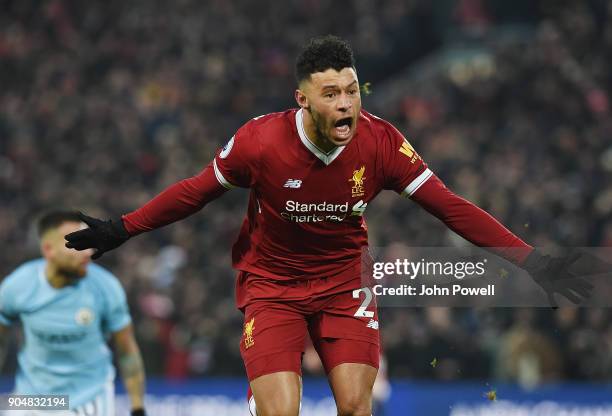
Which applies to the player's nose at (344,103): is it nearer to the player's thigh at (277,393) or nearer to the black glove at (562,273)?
the black glove at (562,273)

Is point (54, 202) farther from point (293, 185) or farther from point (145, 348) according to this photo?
point (293, 185)

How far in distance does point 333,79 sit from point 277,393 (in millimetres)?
1675

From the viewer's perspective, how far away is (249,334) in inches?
258

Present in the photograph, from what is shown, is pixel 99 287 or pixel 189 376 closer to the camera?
pixel 99 287

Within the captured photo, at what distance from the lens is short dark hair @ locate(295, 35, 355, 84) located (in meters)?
6.28

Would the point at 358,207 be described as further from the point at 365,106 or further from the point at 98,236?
the point at 365,106

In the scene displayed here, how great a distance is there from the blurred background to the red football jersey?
578cm

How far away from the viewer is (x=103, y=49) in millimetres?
20562

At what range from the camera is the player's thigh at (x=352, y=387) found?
633 cm

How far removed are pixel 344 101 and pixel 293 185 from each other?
55cm

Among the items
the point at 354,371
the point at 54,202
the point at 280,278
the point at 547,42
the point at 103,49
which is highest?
the point at 103,49

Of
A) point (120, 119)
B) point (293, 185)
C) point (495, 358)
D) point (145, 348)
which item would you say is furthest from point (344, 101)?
point (120, 119)

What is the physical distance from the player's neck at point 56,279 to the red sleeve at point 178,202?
95.5 inches

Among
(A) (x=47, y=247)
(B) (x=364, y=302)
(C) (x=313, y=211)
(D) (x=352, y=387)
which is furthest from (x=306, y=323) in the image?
(A) (x=47, y=247)
